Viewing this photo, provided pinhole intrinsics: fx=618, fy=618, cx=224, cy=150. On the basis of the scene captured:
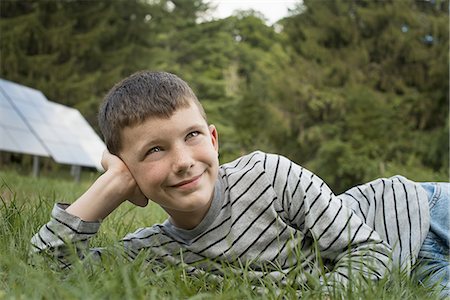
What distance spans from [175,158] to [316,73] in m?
15.2

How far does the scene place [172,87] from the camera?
2066 mm

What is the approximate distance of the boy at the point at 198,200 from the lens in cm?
194

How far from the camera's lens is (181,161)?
1.89 metres

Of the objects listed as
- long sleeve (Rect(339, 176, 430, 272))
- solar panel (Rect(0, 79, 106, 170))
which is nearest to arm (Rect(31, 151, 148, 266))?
long sleeve (Rect(339, 176, 430, 272))

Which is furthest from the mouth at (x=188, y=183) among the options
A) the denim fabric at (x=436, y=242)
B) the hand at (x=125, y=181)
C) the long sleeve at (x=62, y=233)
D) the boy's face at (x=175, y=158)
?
the denim fabric at (x=436, y=242)

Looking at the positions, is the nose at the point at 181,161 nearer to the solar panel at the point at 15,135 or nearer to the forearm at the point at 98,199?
the forearm at the point at 98,199

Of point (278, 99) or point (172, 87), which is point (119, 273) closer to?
point (172, 87)

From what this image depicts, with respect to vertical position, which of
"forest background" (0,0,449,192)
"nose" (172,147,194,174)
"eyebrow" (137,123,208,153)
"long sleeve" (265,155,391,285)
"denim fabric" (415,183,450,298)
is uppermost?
"eyebrow" (137,123,208,153)

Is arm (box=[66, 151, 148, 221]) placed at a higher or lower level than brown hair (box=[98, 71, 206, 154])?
lower

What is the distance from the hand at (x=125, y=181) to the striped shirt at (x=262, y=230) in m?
0.14

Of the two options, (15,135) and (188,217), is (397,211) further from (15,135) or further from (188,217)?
(15,135)

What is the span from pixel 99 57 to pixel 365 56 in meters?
9.79

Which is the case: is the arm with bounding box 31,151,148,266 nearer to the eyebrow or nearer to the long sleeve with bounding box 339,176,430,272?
the eyebrow

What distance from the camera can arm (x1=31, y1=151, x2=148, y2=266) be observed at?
205 cm
